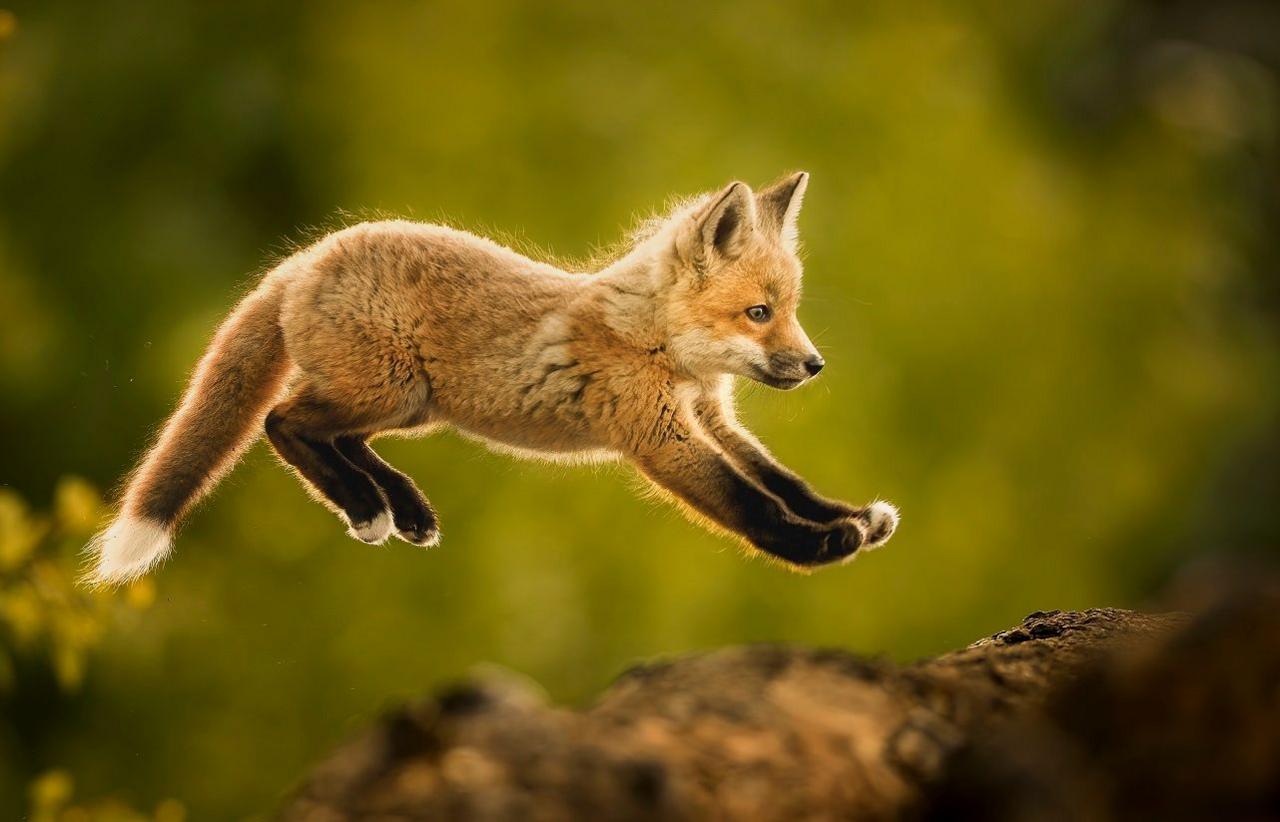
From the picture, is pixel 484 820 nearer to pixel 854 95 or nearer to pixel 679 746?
pixel 679 746

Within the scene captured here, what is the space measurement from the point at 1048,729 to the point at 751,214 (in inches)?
53.1

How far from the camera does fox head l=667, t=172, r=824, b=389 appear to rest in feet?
10.9

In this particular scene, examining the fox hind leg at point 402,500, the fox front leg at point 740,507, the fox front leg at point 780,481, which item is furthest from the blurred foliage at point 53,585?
the fox front leg at point 780,481

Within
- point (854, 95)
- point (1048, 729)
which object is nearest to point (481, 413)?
point (1048, 729)

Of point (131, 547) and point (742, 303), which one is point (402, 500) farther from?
point (742, 303)

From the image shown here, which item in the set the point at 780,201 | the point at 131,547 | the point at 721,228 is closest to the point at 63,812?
the point at 131,547

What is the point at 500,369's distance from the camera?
3184mm

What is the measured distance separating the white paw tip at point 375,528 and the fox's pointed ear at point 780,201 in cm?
110

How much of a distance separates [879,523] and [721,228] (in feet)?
2.53

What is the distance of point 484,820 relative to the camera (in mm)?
2396

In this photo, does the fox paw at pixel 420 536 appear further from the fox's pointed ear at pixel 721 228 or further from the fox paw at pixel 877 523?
the fox paw at pixel 877 523

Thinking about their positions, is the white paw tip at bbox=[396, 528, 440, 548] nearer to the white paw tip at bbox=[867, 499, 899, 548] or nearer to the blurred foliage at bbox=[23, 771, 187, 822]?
the white paw tip at bbox=[867, 499, 899, 548]

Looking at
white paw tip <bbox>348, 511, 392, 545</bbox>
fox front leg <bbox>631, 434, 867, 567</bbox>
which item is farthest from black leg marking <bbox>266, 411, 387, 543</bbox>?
fox front leg <bbox>631, 434, 867, 567</bbox>

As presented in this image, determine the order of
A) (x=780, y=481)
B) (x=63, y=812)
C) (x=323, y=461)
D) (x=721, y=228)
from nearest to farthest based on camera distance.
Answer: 1. (x=323, y=461)
2. (x=721, y=228)
3. (x=780, y=481)
4. (x=63, y=812)
